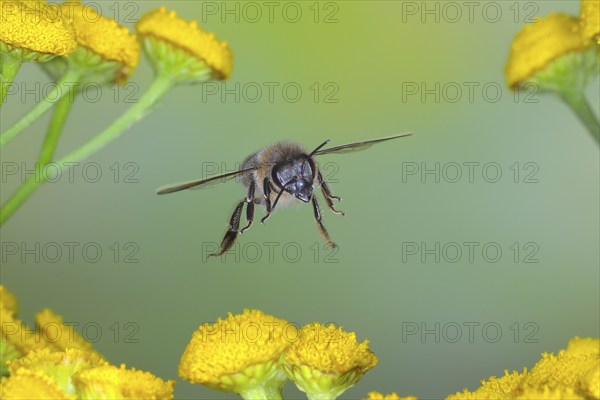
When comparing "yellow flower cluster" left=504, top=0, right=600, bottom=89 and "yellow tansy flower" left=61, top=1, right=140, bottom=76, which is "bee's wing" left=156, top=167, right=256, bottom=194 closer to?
→ "yellow tansy flower" left=61, top=1, right=140, bottom=76

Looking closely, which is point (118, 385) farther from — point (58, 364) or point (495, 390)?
point (495, 390)

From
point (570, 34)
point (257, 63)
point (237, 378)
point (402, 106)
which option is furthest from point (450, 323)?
point (237, 378)

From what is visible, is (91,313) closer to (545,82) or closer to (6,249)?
(6,249)

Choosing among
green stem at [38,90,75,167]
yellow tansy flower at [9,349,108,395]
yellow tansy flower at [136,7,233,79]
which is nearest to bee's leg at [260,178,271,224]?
yellow tansy flower at [136,7,233,79]

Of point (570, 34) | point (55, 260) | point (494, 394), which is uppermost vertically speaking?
point (570, 34)

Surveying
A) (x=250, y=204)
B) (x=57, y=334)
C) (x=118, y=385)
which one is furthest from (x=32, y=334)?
(x=250, y=204)

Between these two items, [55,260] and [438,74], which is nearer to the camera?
[55,260]
